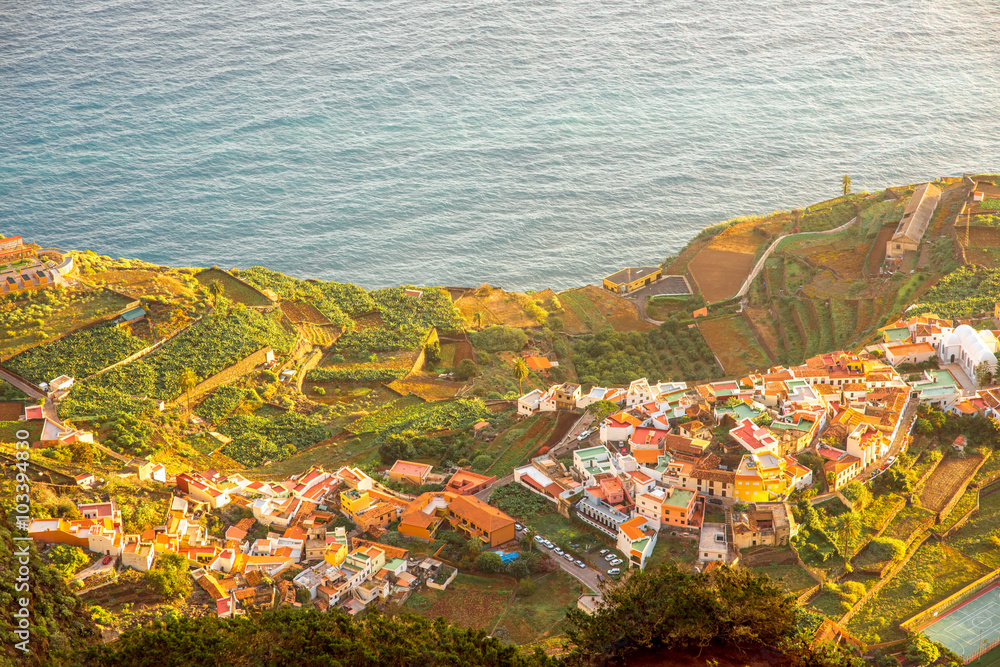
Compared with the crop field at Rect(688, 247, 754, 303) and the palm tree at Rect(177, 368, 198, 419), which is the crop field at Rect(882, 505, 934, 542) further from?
the palm tree at Rect(177, 368, 198, 419)

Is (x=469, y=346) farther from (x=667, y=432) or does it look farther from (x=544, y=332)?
(x=667, y=432)

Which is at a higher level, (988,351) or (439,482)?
(988,351)

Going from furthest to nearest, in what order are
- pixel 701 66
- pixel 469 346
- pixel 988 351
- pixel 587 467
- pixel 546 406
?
pixel 701 66 → pixel 469 346 → pixel 546 406 → pixel 988 351 → pixel 587 467

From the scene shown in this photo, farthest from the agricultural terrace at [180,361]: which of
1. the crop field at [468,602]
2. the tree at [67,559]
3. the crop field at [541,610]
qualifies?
the crop field at [541,610]

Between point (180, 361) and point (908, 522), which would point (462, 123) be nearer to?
point (180, 361)

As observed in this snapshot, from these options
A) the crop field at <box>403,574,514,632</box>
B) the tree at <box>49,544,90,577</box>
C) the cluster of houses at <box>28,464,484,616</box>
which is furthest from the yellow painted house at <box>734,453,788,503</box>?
the tree at <box>49,544,90,577</box>

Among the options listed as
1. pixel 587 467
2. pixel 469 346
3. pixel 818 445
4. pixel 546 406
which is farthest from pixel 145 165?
pixel 818 445

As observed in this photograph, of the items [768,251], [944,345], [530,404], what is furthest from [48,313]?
[768,251]
